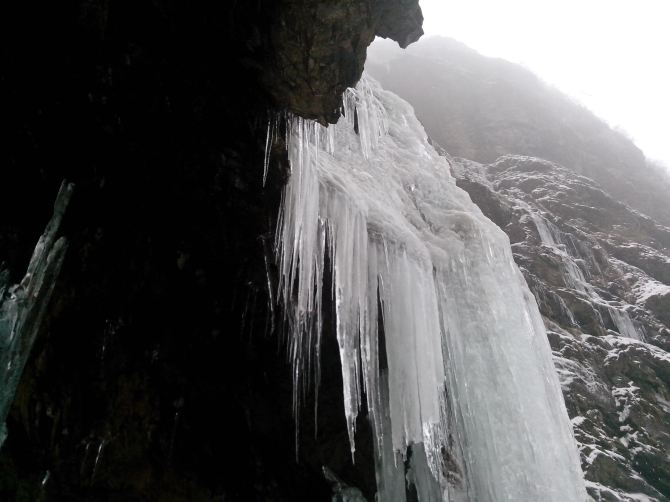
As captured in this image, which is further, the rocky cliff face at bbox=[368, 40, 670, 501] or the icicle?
the icicle

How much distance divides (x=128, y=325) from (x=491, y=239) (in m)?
5.05

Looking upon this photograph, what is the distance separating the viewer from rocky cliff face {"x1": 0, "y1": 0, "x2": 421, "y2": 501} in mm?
3412

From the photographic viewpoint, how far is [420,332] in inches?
211

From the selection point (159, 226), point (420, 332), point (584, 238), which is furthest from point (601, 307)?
point (159, 226)

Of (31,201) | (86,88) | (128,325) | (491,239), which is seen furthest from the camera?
(491,239)

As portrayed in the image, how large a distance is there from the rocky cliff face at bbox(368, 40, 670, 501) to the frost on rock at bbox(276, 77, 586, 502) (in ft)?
17.0

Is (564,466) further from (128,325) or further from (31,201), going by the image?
(31,201)

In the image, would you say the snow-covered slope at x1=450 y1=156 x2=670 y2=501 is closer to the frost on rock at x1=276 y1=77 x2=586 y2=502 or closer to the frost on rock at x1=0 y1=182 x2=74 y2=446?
the frost on rock at x1=276 y1=77 x2=586 y2=502

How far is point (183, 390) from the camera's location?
4324mm

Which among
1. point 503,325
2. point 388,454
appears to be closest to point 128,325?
point 388,454

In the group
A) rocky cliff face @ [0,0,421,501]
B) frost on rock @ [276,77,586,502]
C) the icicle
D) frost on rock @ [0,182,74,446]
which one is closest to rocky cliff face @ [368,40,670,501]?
the icicle

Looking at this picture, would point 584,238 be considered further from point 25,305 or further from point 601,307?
point 25,305

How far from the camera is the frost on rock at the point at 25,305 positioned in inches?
127

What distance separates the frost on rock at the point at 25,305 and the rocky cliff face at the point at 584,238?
33.5ft
